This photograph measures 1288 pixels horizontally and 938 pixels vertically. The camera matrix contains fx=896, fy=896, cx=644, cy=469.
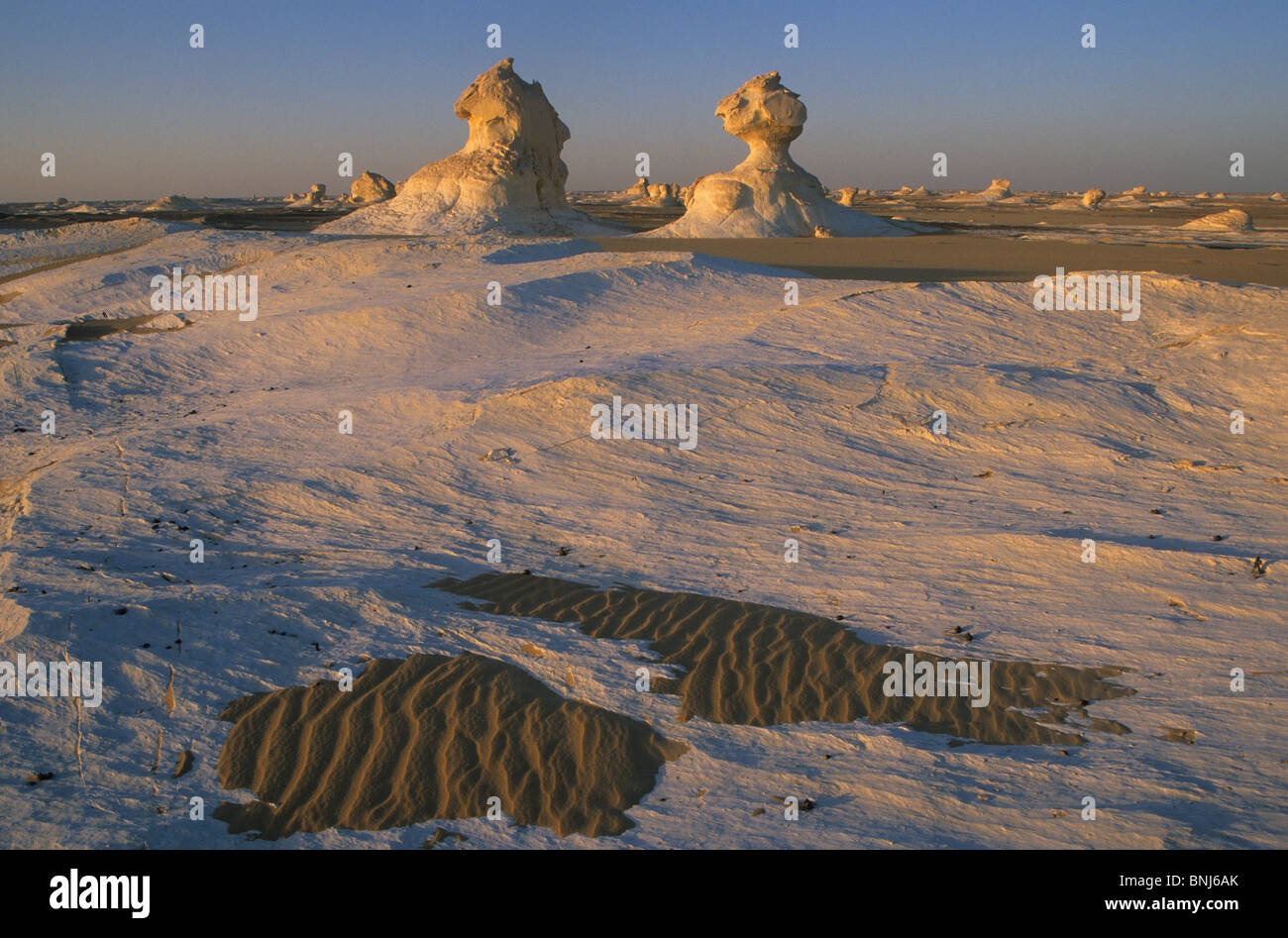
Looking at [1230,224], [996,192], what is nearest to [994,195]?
[996,192]

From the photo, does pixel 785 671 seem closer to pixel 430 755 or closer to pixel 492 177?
pixel 430 755

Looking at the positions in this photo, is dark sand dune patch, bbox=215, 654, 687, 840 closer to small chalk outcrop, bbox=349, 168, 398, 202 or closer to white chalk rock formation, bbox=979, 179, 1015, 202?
small chalk outcrop, bbox=349, 168, 398, 202

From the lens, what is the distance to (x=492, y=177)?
2120 centimetres

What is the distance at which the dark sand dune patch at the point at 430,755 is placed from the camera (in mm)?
3039

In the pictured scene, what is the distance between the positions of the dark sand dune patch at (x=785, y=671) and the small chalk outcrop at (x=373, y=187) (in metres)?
39.8

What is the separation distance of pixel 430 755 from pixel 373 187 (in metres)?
42.6

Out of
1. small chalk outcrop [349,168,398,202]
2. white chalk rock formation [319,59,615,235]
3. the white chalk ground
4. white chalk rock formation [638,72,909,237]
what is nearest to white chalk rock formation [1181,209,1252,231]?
white chalk rock formation [638,72,909,237]

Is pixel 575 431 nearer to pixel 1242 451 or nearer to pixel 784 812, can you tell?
pixel 784 812

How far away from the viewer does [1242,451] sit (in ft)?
21.3

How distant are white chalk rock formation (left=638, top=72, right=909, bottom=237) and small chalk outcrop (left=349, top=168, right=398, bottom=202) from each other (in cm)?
2215

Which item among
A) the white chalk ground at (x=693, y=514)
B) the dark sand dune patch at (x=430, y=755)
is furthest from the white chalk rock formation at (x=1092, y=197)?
the dark sand dune patch at (x=430, y=755)

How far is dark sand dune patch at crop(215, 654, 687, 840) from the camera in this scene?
3039 mm
